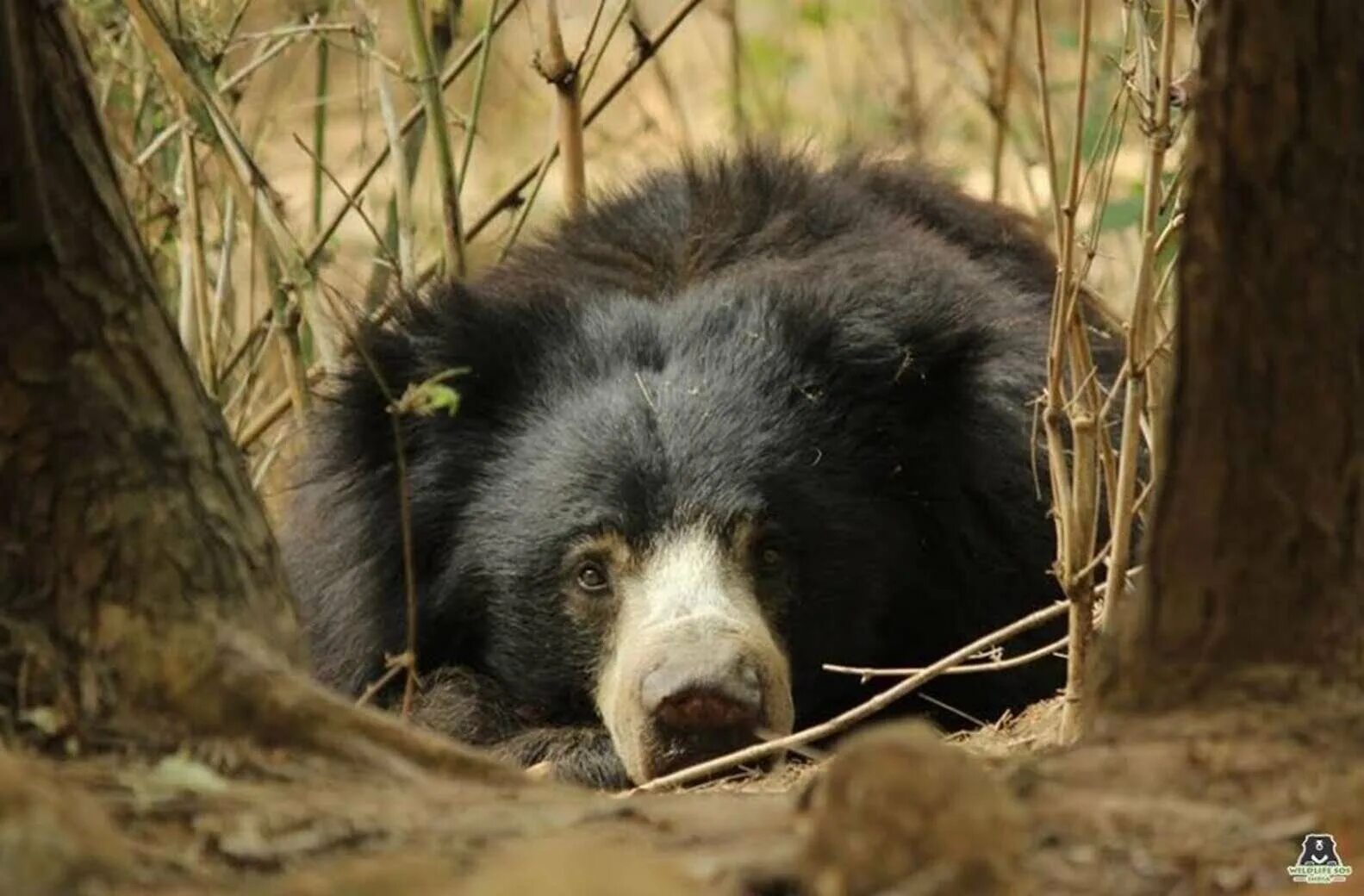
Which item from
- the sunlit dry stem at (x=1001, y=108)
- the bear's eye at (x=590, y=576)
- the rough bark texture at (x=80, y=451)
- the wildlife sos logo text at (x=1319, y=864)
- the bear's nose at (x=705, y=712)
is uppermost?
the sunlit dry stem at (x=1001, y=108)

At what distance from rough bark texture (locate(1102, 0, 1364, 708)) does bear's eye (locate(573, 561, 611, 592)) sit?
2.14 meters

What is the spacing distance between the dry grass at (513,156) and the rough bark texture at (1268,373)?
3.60 feet

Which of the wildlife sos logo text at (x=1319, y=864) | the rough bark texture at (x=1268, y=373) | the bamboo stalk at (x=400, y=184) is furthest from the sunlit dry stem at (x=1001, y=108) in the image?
the wildlife sos logo text at (x=1319, y=864)

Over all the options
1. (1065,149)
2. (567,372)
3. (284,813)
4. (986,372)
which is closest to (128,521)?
(284,813)

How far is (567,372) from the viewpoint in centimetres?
473

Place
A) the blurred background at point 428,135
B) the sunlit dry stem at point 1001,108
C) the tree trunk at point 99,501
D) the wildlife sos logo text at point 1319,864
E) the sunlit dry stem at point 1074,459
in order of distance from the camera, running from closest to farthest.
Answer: the wildlife sos logo text at point 1319,864 → the tree trunk at point 99,501 → the sunlit dry stem at point 1074,459 → the blurred background at point 428,135 → the sunlit dry stem at point 1001,108

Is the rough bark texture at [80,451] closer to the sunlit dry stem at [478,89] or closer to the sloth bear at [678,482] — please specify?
the sloth bear at [678,482]

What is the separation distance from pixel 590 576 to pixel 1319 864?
2463 millimetres

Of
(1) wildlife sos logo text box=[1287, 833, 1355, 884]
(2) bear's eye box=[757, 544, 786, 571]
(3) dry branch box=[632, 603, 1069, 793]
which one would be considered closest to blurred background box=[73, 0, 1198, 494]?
(3) dry branch box=[632, 603, 1069, 793]

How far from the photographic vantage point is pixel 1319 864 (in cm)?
226

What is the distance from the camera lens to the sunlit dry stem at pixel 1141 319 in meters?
3.54

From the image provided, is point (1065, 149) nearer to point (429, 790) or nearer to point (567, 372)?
point (567, 372)

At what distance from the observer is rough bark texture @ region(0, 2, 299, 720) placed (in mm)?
2598

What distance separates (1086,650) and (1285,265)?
1.60m
